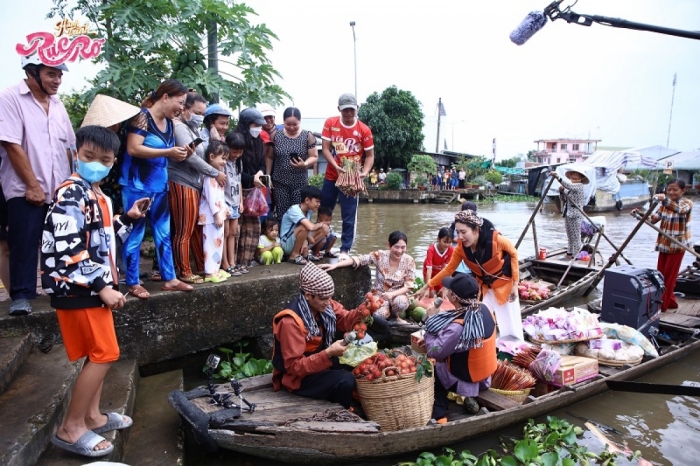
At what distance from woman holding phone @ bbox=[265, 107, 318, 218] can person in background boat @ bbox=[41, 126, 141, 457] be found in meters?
3.33

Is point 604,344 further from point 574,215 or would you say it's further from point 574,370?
point 574,215

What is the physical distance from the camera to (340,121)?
239 inches

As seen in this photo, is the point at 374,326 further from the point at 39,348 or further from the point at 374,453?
the point at 39,348

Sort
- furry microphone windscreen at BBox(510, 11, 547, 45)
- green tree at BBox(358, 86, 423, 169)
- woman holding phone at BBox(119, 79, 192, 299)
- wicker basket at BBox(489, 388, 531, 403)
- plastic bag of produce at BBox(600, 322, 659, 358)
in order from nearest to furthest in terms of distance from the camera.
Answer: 1. furry microphone windscreen at BBox(510, 11, 547, 45)
2. woman holding phone at BBox(119, 79, 192, 299)
3. wicker basket at BBox(489, 388, 531, 403)
4. plastic bag of produce at BBox(600, 322, 659, 358)
5. green tree at BBox(358, 86, 423, 169)

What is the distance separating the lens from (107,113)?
13.1 feet

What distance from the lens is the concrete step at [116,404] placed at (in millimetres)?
2896

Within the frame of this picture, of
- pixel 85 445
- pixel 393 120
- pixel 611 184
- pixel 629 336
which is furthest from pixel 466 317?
pixel 393 120

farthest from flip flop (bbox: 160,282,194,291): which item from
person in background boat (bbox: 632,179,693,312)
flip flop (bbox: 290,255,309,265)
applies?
person in background boat (bbox: 632,179,693,312)

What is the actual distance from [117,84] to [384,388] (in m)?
4.49

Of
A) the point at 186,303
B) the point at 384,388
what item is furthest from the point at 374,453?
the point at 186,303

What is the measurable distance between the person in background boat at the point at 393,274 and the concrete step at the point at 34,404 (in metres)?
3.30

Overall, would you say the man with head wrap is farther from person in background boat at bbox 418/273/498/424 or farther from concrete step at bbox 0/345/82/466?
concrete step at bbox 0/345/82/466

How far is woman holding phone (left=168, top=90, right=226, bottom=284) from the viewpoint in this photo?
186 inches

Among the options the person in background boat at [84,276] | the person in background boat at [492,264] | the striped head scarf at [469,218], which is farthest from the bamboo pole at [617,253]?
the person in background boat at [84,276]
